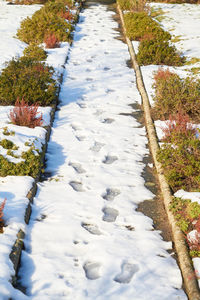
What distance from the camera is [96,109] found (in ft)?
23.4

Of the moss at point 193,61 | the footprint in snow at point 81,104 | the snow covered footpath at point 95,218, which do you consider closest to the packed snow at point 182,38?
the moss at point 193,61

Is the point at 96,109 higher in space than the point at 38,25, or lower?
lower

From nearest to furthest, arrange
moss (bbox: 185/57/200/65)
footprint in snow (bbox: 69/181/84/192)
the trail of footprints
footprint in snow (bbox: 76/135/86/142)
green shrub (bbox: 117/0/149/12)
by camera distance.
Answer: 1. the trail of footprints
2. footprint in snow (bbox: 69/181/84/192)
3. footprint in snow (bbox: 76/135/86/142)
4. moss (bbox: 185/57/200/65)
5. green shrub (bbox: 117/0/149/12)

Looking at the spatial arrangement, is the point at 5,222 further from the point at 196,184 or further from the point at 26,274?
the point at 196,184

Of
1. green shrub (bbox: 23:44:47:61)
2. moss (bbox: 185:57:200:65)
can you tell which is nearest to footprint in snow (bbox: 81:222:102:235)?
green shrub (bbox: 23:44:47:61)

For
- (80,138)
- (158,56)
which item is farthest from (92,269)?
(158,56)

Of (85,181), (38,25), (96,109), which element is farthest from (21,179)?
(38,25)

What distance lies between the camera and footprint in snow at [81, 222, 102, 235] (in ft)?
13.0

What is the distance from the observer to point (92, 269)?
345 centimetres

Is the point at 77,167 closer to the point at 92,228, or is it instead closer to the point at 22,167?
the point at 22,167

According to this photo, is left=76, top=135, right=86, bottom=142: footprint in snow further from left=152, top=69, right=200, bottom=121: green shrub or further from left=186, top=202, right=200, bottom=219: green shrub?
left=186, top=202, right=200, bottom=219: green shrub

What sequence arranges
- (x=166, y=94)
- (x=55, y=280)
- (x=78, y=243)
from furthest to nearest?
(x=166, y=94) < (x=78, y=243) < (x=55, y=280)

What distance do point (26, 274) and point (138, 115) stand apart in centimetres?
430

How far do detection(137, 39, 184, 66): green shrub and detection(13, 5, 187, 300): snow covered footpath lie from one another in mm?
2063
